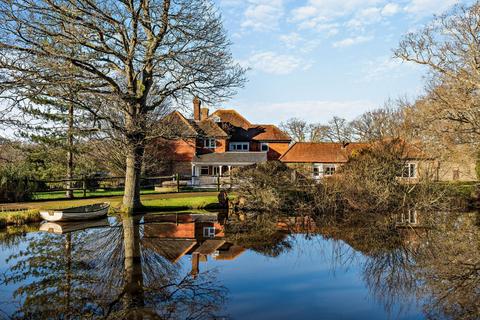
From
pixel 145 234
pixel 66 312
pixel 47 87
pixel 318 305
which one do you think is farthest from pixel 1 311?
pixel 47 87

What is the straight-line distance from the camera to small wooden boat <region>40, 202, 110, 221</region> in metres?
17.7

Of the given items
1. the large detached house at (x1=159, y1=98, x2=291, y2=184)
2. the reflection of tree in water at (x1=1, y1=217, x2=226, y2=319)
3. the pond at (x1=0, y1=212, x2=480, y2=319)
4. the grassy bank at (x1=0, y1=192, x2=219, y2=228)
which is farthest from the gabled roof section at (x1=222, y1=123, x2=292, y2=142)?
the reflection of tree in water at (x1=1, y1=217, x2=226, y2=319)

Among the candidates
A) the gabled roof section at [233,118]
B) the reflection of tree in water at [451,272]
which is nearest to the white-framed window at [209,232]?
the reflection of tree in water at [451,272]

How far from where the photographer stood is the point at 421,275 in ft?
33.0

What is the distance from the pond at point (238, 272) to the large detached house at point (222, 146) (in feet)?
75.0

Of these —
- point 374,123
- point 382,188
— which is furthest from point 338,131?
point 382,188

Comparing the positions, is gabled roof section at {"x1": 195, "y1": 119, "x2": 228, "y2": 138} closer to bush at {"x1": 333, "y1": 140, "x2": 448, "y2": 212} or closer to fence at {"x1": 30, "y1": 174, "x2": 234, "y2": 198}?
fence at {"x1": 30, "y1": 174, "x2": 234, "y2": 198}

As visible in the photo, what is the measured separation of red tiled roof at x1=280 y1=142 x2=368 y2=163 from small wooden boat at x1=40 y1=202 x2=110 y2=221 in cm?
2766

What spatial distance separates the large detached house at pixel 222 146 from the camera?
4306 cm

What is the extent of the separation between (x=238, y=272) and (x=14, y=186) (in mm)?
18235

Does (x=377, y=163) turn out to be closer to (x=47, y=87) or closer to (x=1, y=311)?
(x=47, y=87)

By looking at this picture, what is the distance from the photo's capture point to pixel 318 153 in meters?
44.8

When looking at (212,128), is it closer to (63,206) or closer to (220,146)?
(220,146)

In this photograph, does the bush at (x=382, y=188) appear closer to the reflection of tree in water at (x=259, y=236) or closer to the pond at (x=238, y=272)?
the pond at (x=238, y=272)
